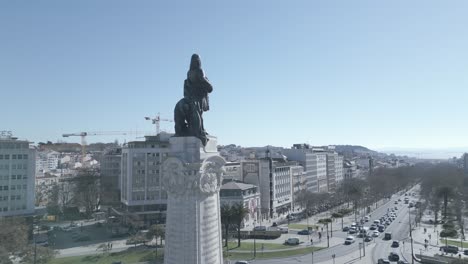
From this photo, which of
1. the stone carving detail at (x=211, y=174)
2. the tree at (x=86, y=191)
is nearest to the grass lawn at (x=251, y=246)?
the stone carving detail at (x=211, y=174)

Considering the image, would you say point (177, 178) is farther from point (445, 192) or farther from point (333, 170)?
point (333, 170)

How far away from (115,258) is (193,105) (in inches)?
1477

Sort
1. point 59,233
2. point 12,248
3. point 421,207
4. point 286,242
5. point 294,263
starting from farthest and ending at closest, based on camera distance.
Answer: point 421,207, point 59,233, point 286,242, point 294,263, point 12,248

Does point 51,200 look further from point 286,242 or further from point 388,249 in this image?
point 388,249

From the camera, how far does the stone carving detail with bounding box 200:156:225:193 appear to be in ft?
60.7

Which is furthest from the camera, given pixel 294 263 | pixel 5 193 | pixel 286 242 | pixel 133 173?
pixel 133 173

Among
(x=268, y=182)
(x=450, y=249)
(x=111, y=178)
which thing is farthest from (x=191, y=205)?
(x=111, y=178)

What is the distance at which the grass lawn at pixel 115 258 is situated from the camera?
47.2 metres

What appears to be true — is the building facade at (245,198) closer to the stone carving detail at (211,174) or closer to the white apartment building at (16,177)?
the white apartment building at (16,177)

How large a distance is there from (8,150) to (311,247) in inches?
2181

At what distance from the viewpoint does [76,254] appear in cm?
5266

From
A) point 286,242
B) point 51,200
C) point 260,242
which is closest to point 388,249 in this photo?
point 286,242

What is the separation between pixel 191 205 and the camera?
1792 centimetres

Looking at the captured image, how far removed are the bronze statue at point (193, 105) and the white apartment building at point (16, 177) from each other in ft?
193
